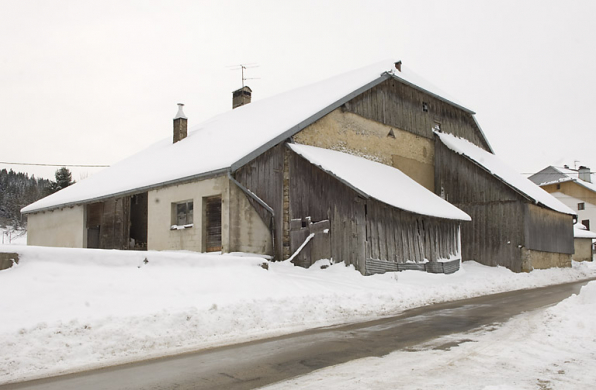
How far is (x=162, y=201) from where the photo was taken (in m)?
17.7

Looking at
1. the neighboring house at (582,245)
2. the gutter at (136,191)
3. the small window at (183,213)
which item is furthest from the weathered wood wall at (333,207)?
the neighboring house at (582,245)

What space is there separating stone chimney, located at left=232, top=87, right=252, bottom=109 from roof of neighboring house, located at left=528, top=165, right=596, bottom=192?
4046 centimetres

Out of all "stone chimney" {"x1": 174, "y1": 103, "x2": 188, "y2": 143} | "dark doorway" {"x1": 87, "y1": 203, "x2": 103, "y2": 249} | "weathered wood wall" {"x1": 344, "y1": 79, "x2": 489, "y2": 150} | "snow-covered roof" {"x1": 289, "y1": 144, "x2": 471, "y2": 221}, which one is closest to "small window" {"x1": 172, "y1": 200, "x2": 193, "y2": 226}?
"snow-covered roof" {"x1": 289, "y1": 144, "x2": 471, "y2": 221}

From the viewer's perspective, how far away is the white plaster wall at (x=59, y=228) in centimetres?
2189

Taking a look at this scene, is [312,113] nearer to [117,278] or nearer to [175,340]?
[117,278]

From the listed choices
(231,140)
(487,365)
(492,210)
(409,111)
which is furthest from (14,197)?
(487,365)

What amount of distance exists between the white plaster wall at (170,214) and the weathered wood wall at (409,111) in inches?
241

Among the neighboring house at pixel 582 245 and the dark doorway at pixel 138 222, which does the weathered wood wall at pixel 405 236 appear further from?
the neighboring house at pixel 582 245

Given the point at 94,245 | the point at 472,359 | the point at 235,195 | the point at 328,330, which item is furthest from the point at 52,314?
the point at 94,245

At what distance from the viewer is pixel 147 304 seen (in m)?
8.47

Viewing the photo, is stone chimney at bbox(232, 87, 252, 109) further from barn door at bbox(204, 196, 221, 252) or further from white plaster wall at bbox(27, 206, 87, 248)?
barn door at bbox(204, 196, 221, 252)

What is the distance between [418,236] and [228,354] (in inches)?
460

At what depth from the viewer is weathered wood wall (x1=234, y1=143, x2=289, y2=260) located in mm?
15875

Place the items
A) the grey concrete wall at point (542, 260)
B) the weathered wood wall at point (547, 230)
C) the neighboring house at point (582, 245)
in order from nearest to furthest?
the grey concrete wall at point (542, 260)
the weathered wood wall at point (547, 230)
the neighboring house at point (582, 245)
